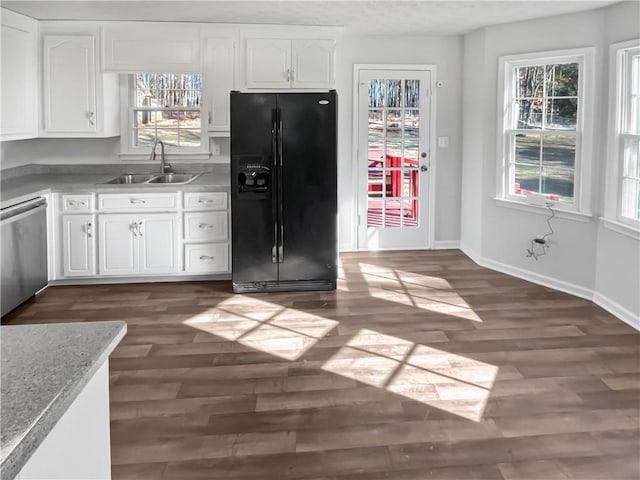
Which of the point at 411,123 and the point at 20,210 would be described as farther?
the point at 411,123

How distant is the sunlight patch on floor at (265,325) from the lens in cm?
392

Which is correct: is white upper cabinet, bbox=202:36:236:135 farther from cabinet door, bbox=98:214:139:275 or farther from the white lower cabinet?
cabinet door, bbox=98:214:139:275

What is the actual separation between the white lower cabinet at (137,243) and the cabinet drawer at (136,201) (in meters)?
0.06

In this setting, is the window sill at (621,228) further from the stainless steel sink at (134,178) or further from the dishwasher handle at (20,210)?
the dishwasher handle at (20,210)

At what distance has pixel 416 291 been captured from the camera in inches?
203

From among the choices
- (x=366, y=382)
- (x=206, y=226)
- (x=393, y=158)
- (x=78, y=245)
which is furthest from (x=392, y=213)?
(x=366, y=382)

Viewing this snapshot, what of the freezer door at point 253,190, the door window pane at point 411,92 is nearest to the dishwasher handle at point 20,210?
the freezer door at point 253,190

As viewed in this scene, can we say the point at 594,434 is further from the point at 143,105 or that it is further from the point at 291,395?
the point at 143,105

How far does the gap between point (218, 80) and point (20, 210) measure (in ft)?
6.60

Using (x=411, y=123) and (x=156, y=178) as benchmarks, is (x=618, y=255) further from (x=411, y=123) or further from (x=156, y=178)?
(x=156, y=178)

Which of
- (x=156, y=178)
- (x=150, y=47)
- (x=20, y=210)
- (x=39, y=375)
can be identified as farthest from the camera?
(x=156, y=178)

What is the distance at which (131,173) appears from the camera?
589 cm

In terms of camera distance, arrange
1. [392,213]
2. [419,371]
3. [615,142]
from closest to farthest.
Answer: [419,371]
[615,142]
[392,213]

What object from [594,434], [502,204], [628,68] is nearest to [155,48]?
[502,204]
